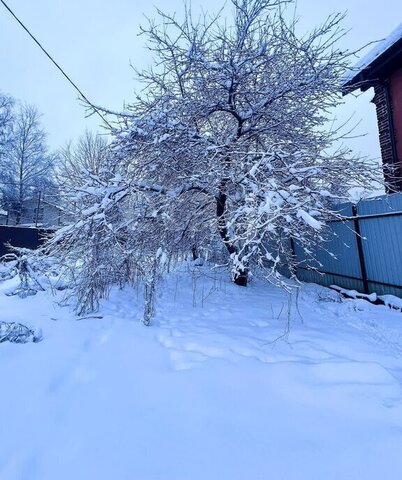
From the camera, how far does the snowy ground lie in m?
1.50

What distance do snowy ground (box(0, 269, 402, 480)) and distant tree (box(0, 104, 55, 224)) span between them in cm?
2356

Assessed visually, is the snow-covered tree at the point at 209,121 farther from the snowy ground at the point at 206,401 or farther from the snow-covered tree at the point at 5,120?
the snow-covered tree at the point at 5,120

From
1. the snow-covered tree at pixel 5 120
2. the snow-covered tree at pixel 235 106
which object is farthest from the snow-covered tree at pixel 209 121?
the snow-covered tree at pixel 5 120

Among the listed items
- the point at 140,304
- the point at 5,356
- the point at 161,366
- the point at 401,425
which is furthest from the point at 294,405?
the point at 140,304

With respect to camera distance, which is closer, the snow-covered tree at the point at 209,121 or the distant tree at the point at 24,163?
the snow-covered tree at the point at 209,121

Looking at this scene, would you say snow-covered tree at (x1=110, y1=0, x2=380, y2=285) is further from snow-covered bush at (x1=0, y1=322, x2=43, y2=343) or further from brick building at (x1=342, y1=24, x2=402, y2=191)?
snow-covered bush at (x1=0, y1=322, x2=43, y2=343)

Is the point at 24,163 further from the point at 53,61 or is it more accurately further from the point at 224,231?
the point at 224,231

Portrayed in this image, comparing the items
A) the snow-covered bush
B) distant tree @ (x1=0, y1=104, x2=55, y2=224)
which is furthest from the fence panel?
distant tree @ (x1=0, y1=104, x2=55, y2=224)

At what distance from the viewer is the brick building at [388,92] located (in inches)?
253

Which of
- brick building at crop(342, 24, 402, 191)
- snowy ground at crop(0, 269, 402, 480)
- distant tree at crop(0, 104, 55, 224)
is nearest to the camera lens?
snowy ground at crop(0, 269, 402, 480)

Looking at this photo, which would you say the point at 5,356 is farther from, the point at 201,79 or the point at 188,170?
the point at 201,79

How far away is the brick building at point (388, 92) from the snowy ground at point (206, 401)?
4.85 m

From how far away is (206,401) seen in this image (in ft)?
6.64

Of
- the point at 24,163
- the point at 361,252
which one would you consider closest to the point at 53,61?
the point at 361,252
